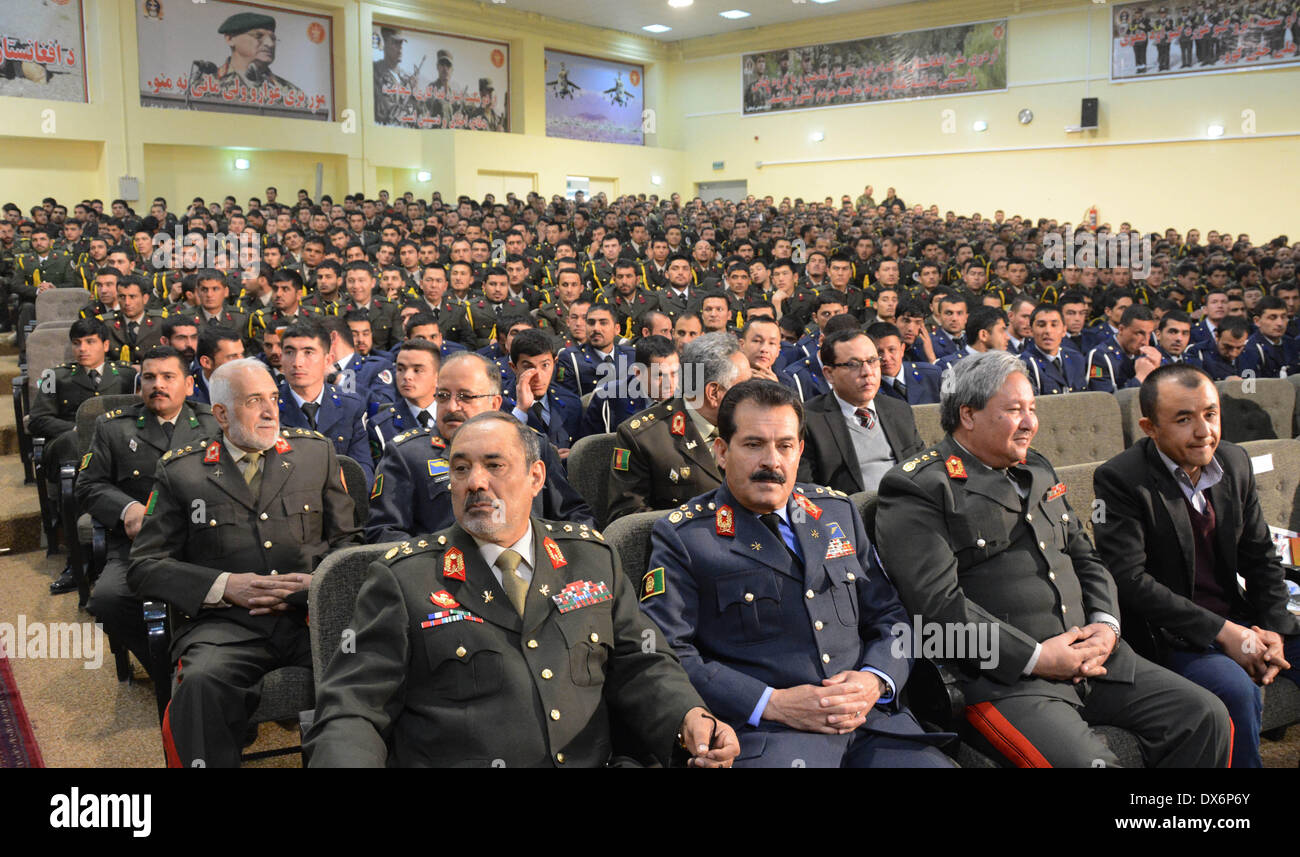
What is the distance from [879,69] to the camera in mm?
18250

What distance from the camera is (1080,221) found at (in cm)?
1620

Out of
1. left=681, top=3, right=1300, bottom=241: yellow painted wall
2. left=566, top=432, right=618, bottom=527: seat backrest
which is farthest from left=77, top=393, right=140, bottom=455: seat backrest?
left=681, top=3, right=1300, bottom=241: yellow painted wall

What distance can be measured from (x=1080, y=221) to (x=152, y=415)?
15987mm

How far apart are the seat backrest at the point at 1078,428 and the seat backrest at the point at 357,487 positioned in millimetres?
2370

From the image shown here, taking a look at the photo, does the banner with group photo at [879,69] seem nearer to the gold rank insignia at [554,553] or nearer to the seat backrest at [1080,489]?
the seat backrest at [1080,489]

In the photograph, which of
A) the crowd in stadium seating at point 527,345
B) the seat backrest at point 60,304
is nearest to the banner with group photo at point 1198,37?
the crowd in stadium seating at point 527,345

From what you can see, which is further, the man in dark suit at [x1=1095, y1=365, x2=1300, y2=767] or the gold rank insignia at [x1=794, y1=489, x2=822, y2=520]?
the man in dark suit at [x1=1095, y1=365, x2=1300, y2=767]

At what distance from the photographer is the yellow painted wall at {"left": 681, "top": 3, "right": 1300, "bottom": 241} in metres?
14.6

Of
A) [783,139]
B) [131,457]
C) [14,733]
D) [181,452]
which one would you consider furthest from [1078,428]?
[783,139]

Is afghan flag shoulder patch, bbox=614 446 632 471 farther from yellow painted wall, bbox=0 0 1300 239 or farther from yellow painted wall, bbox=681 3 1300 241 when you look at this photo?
yellow painted wall, bbox=681 3 1300 241

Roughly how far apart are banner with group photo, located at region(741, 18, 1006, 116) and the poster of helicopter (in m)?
2.40

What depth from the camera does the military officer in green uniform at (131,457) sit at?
2.74 metres

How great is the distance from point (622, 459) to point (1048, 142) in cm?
1608

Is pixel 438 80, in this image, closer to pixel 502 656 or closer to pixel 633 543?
pixel 633 543
